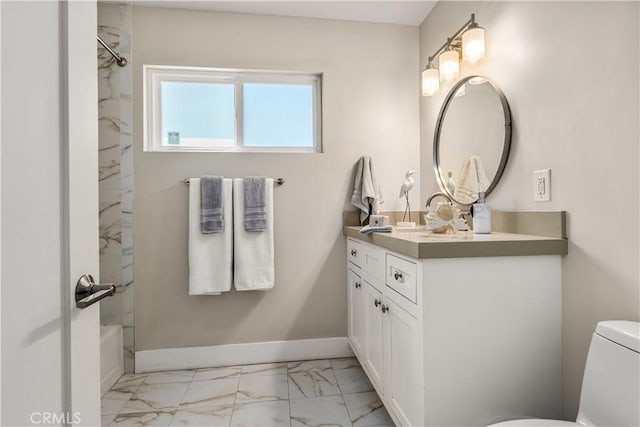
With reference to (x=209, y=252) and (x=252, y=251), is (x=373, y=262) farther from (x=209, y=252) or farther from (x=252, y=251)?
(x=209, y=252)

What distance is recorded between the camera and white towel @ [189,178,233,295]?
2125 millimetres

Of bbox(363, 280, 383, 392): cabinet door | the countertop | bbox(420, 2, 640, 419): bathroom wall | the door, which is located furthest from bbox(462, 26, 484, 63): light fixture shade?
the door

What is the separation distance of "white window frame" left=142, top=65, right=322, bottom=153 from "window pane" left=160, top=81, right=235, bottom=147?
0.03 meters

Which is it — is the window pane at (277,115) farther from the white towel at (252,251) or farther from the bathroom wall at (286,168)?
the white towel at (252,251)

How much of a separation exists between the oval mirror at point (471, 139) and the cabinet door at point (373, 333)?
2.37ft

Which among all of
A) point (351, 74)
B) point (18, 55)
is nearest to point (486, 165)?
point (351, 74)

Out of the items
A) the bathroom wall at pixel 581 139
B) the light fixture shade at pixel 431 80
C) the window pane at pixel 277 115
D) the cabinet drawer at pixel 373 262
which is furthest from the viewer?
the window pane at pixel 277 115

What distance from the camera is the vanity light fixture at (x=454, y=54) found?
1.66m

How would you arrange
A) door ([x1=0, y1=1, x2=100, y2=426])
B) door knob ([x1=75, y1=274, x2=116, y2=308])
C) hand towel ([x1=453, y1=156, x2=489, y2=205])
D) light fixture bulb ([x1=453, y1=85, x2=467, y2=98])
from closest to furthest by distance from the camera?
door ([x1=0, y1=1, x2=100, y2=426])
door knob ([x1=75, y1=274, x2=116, y2=308])
hand towel ([x1=453, y1=156, x2=489, y2=205])
light fixture bulb ([x1=453, y1=85, x2=467, y2=98])

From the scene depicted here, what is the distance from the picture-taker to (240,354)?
226 centimetres

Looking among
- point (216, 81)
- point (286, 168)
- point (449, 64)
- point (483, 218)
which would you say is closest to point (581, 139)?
point (483, 218)

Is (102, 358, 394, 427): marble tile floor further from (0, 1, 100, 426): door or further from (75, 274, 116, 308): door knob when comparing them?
(75, 274, 116, 308): door knob

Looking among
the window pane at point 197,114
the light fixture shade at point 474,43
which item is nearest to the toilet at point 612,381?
the light fixture shade at point 474,43

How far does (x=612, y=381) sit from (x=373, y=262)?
101 centimetres
